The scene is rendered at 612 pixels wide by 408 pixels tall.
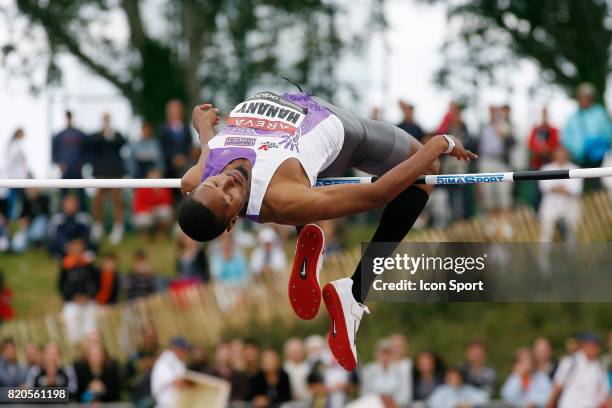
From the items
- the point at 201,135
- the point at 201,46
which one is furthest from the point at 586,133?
the point at 201,46

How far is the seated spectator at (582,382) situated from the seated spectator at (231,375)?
2.96m

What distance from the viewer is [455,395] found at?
13.7 metres

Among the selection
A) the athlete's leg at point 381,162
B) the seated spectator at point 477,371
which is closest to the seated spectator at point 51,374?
the seated spectator at point 477,371

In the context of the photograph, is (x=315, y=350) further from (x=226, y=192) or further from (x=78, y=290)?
(x=226, y=192)

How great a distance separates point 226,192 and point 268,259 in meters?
8.81

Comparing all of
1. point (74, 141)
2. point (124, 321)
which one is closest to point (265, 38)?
point (74, 141)

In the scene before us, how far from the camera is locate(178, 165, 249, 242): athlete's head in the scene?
7.85 meters

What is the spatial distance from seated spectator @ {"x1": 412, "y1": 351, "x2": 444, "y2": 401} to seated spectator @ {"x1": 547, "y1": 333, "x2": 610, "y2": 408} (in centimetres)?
115

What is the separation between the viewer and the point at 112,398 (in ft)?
45.9

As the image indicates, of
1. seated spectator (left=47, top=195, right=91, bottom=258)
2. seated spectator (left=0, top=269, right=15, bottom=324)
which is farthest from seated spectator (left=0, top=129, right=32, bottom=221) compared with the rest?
seated spectator (left=0, top=269, right=15, bottom=324)

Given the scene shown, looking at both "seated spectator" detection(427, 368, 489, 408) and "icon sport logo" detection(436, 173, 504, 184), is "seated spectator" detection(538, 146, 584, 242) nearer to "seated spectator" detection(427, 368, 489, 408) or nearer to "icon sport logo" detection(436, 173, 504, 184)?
"seated spectator" detection(427, 368, 489, 408)

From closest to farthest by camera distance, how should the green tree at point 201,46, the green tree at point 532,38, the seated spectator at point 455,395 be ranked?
the seated spectator at point 455,395 → the green tree at point 532,38 → the green tree at point 201,46

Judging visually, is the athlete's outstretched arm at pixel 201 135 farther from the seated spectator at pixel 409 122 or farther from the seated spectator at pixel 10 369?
the seated spectator at pixel 409 122

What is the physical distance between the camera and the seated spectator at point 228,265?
16484 millimetres
